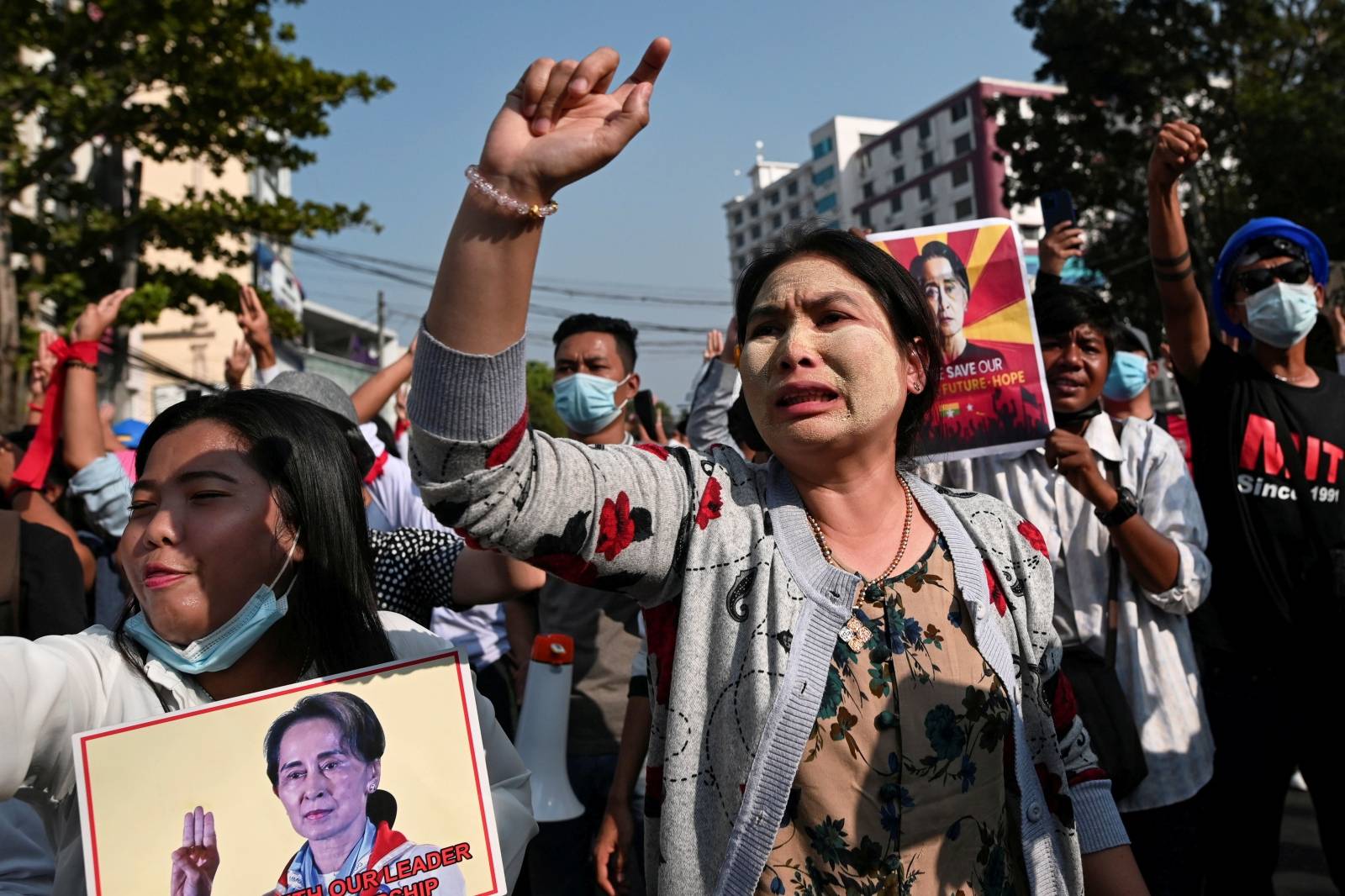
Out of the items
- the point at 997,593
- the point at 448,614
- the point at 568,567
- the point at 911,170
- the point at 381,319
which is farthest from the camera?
the point at 911,170

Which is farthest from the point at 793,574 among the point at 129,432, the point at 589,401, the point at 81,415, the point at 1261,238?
the point at 129,432

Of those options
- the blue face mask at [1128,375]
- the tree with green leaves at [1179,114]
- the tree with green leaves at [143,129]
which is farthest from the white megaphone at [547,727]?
the tree with green leaves at [1179,114]

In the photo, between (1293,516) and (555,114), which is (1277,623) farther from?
(555,114)

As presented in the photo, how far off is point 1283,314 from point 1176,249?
0.68 meters

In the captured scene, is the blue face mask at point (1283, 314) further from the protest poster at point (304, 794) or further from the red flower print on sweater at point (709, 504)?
the protest poster at point (304, 794)

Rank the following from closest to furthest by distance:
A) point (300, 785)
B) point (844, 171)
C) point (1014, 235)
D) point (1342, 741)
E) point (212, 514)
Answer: point (300, 785) < point (212, 514) < point (1014, 235) < point (1342, 741) < point (844, 171)

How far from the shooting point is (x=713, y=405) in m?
4.16

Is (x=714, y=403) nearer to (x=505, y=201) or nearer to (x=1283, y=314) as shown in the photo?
(x=1283, y=314)

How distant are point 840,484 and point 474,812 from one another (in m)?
0.80

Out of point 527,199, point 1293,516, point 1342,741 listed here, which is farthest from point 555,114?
point 1342,741

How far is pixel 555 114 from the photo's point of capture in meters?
1.38

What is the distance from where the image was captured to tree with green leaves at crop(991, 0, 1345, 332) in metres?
18.2

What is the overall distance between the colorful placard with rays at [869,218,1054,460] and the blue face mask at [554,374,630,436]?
1.69 metres

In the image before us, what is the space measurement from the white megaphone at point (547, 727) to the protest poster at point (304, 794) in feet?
5.52
